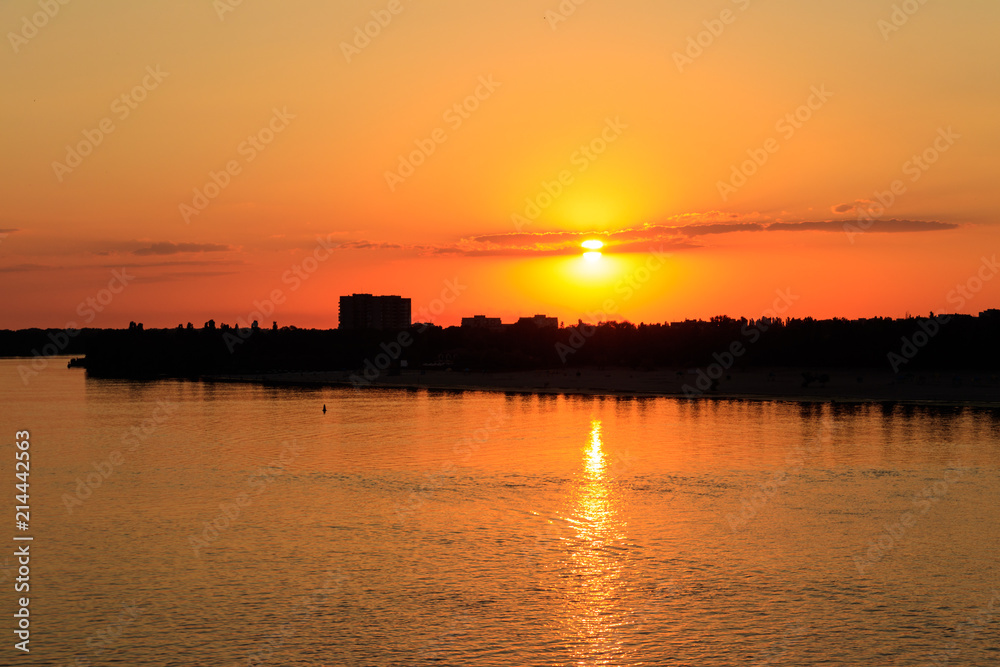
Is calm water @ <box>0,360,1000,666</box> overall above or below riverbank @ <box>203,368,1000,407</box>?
below

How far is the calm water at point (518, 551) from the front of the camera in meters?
22.7

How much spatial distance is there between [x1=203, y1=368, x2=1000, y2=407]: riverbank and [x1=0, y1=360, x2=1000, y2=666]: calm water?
36.7m

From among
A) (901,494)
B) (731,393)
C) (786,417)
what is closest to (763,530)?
(901,494)

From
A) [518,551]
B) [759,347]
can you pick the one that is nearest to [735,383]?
[759,347]

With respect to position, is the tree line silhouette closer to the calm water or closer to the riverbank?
the riverbank

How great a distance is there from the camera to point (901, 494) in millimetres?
41594

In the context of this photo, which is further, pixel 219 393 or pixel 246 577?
pixel 219 393

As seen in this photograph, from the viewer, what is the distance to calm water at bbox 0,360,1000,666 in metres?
22.7

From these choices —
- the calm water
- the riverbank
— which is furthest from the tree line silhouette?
the calm water

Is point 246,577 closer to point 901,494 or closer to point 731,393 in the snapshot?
point 901,494

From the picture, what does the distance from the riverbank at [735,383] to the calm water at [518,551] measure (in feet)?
121

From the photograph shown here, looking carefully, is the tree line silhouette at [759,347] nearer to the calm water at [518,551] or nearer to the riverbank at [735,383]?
the riverbank at [735,383]

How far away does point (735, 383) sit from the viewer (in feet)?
402

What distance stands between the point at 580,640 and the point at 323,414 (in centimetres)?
7190
